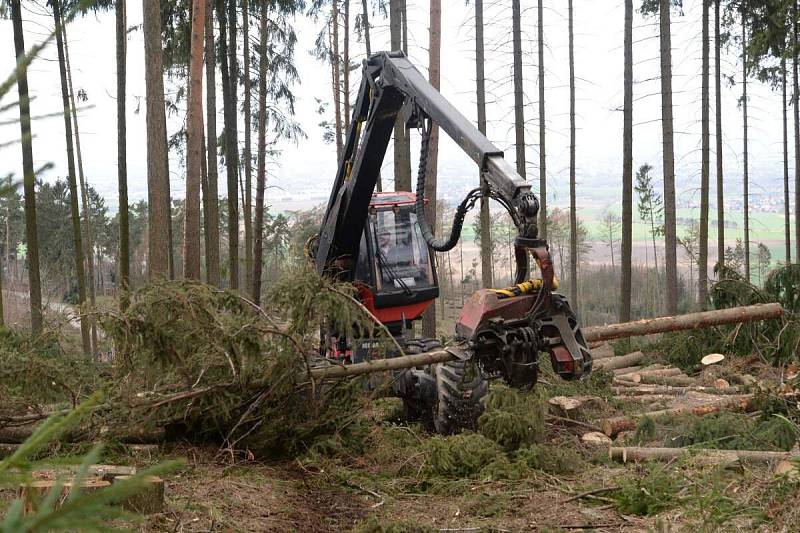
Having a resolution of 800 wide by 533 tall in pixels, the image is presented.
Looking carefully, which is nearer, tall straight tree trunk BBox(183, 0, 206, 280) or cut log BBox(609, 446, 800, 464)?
cut log BBox(609, 446, 800, 464)

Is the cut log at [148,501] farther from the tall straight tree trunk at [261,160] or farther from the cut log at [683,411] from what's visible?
the tall straight tree trunk at [261,160]

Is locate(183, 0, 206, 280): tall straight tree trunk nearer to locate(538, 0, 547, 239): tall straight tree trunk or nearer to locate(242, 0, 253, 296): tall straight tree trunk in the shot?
locate(242, 0, 253, 296): tall straight tree trunk

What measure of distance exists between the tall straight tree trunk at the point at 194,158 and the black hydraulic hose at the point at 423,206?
6924mm

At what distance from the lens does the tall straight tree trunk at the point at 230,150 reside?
797 inches

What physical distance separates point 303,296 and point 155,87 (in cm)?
631

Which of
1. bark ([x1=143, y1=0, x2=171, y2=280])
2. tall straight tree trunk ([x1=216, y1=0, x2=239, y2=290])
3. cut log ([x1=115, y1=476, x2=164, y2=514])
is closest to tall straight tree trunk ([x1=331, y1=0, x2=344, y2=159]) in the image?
tall straight tree trunk ([x1=216, y1=0, x2=239, y2=290])

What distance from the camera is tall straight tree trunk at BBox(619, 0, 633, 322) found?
63.5 ft

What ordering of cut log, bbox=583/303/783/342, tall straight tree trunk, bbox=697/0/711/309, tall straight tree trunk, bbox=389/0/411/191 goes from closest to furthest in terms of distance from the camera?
cut log, bbox=583/303/783/342
tall straight tree trunk, bbox=389/0/411/191
tall straight tree trunk, bbox=697/0/711/309

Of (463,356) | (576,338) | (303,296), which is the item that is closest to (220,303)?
(303,296)

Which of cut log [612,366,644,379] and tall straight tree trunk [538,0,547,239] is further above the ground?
tall straight tree trunk [538,0,547,239]

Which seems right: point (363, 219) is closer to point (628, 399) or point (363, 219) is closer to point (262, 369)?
point (262, 369)

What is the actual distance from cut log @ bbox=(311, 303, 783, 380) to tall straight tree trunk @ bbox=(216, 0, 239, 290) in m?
13.2

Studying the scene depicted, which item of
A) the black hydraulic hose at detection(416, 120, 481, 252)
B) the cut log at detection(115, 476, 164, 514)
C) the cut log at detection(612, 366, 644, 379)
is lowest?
the cut log at detection(612, 366, 644, 379)

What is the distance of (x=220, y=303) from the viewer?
7.70 m
